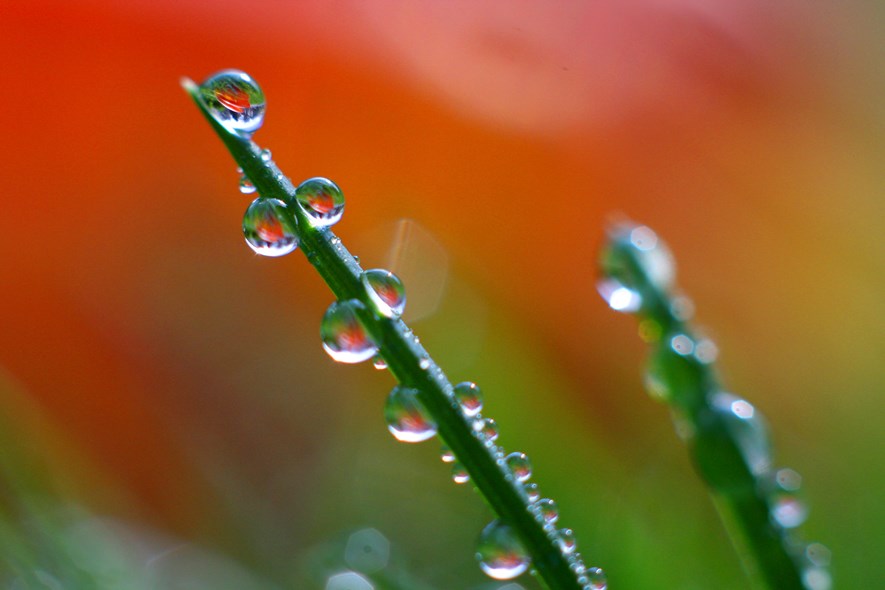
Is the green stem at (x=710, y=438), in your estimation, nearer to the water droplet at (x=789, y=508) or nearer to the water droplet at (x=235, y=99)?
the water droplet at (x=789, y=508)

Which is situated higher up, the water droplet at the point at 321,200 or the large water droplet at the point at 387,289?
the water droplet at the point at 321,200

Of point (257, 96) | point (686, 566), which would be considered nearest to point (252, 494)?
point (686, 566)

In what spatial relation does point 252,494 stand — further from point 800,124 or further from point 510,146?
point 800,124

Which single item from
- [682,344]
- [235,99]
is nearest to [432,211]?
[235,99]

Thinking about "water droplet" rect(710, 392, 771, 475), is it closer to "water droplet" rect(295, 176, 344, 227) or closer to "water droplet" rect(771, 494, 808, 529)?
"water droplet" rect(771, 494, 808, 529)

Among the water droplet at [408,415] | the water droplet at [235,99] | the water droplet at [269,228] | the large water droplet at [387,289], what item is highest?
the water droplet at [235,99]

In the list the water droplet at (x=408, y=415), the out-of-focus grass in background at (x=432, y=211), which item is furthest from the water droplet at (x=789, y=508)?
the out-of-focus grass in background at (x=432, y=211)

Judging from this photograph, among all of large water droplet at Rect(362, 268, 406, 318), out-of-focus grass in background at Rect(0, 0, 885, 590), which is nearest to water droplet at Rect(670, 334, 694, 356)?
large water droplet at Rect(362, 268, 406, 318)
